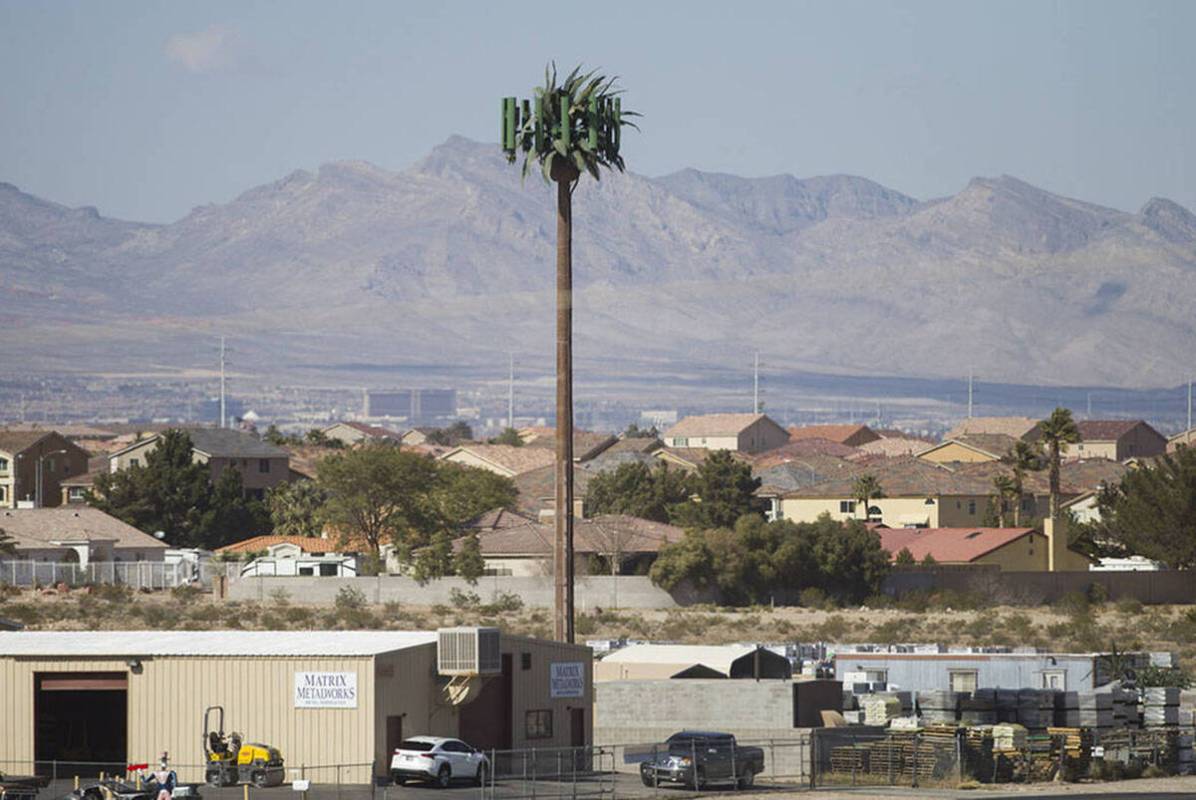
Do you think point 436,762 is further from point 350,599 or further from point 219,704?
point 350,599

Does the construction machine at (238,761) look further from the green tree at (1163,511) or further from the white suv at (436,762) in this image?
the green tree at (1163,511)

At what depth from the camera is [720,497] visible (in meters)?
132

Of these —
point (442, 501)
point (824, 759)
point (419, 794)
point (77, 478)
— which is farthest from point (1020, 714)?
point (77, 478)

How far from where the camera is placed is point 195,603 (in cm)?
9619

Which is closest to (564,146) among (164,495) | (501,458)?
(164,495)

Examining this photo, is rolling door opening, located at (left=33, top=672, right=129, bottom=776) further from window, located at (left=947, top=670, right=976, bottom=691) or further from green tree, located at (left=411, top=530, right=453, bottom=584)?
green tree, located at (left=411, top=530, right=453, bottom=584)

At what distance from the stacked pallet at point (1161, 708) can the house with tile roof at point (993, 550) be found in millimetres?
49369

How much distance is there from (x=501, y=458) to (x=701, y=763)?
439 ft

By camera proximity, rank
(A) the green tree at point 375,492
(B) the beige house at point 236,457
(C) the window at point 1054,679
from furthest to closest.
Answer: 1. (B) the beige house at point 236,457
2. (A) the green tree at point 375,492
3. (C) the window at point 1054,679

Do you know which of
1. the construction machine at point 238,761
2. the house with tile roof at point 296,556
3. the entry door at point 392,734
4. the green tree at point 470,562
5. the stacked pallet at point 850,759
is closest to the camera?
the construction machine at point 238,761

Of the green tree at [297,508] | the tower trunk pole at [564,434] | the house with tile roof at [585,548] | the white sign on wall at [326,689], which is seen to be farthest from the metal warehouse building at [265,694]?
the green tree at [297,508]

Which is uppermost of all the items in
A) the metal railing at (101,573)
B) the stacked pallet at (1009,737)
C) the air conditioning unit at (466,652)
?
the metal railing at (101,573)

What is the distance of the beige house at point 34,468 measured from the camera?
146 metres

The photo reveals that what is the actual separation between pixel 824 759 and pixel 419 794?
10.6 meters
